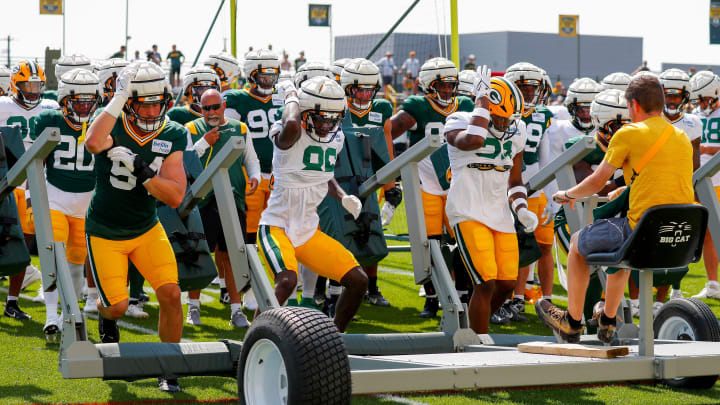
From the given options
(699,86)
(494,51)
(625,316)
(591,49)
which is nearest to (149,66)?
(625,316)

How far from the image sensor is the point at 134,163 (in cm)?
533

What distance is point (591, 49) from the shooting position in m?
48.6

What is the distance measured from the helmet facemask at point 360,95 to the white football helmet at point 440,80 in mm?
428

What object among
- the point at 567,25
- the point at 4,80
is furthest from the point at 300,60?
the point at 4,80

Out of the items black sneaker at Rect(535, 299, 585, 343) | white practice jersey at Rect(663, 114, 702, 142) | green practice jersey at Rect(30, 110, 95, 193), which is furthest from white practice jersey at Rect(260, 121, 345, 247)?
white practice jersey at Rect(663, 114, 702, 142)

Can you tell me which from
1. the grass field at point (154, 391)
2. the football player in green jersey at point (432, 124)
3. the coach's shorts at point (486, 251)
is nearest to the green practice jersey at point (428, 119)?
the football player in green jersey at point (432, 124)

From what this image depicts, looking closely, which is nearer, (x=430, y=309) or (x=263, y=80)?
(x=430, y=309)

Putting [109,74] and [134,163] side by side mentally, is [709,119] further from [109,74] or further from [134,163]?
[134,163]

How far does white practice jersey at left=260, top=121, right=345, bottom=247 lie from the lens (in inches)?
252

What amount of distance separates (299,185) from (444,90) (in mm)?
2353

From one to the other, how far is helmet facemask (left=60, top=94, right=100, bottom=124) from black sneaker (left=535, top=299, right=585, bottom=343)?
3544 mm

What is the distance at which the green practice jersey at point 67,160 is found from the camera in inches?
288

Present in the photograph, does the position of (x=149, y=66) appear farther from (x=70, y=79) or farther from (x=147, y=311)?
(x=147, y=311)

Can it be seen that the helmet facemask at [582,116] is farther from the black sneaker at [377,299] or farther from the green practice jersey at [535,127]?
the black sneaker at [377,299]
